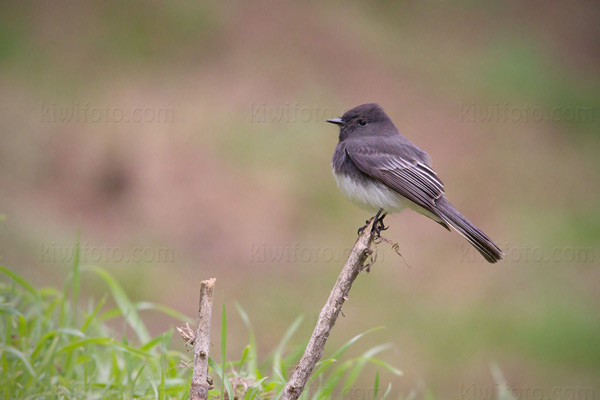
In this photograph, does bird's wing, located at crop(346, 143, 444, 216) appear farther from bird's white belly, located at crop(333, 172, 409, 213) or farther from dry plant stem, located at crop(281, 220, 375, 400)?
dry plant stem, located at crop(281, 220, 375, 400)

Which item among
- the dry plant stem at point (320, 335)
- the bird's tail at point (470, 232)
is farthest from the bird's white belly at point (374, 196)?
the dry plant stem at point (320, 335)

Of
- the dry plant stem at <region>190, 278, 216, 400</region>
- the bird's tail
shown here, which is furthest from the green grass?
the bird's tail

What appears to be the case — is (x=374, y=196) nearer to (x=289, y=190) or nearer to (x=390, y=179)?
(x=390, y=179)

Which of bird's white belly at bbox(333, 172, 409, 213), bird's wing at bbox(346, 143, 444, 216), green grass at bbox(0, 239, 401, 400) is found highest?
bird's wing at bbox(346, 143, 444, 216)

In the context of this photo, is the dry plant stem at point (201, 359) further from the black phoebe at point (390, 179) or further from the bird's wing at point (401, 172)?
the bird's wing at point (401, 172)

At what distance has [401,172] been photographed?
4645mm

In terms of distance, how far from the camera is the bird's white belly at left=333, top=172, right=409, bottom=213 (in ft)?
15.0

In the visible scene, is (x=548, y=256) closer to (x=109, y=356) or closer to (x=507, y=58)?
(x=507, y=58)

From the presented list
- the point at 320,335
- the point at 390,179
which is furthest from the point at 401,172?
the point at 320,335

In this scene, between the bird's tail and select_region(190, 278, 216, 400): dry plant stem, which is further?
the bird's tail

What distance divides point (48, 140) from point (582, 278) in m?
6.66

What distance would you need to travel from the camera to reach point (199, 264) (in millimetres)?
7477

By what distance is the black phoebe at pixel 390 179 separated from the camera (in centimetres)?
448

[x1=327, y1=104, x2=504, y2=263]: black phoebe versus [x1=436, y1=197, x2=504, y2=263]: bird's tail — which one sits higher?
[x1=327, y1=104, x2=504, y2=263]: black phoebe
